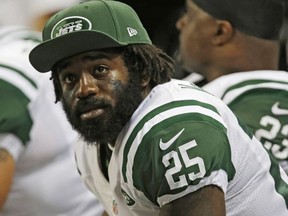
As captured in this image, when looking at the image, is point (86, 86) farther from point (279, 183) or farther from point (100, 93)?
point (279, 183)

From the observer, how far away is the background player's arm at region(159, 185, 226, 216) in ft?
6.67

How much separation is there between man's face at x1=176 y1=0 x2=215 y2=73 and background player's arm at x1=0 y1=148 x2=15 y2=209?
990mm

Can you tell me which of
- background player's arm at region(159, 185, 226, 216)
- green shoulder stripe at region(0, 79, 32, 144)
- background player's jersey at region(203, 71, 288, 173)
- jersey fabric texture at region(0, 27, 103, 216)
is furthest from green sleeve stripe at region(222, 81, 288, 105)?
background player's arm at region(159, 185, 226, 216)

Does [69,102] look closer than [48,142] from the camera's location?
Yes

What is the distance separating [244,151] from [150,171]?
252mm

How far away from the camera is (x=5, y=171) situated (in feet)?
8.59

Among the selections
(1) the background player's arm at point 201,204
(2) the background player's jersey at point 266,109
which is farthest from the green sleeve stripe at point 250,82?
(1) the background player's arm at point 201,204

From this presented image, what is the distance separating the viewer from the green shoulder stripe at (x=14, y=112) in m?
2.62

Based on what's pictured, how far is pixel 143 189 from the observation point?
2.12 metres

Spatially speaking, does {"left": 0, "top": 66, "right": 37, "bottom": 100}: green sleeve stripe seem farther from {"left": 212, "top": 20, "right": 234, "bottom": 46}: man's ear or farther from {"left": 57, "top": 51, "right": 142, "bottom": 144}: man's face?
{"left": 212, "top": 20, "right": 234, "bottom": 46}: man's ear

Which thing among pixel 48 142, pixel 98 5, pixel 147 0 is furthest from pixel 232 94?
pixel 147 0

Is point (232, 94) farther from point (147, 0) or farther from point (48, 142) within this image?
point (147, 0)

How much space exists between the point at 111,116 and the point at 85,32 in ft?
0.65

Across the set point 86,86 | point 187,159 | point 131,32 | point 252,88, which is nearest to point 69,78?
point 86,86
